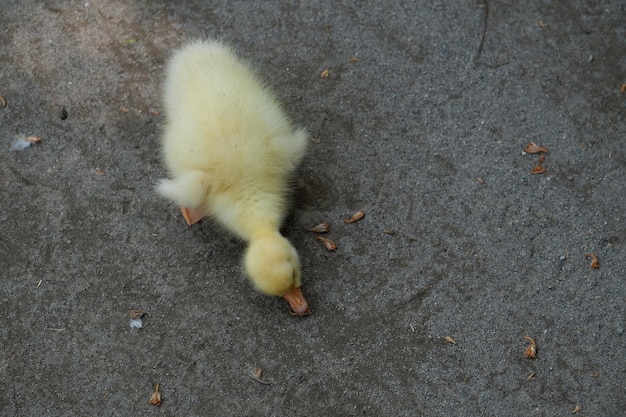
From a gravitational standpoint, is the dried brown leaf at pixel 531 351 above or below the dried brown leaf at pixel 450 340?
above

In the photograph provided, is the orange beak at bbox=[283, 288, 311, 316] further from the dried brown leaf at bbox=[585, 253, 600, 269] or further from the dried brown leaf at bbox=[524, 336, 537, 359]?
the dried brown leaf at bbox=[585, 253, 600, 269]

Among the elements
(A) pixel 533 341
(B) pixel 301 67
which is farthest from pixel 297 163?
(A) pixel 533 341

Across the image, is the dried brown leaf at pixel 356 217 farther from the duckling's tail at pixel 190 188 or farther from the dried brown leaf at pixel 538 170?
the dried brown leaf at pixel 538 170

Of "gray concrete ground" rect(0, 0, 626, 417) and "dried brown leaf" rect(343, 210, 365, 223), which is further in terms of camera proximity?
"dried brown leaf" rect(343, 210, 365, 223)

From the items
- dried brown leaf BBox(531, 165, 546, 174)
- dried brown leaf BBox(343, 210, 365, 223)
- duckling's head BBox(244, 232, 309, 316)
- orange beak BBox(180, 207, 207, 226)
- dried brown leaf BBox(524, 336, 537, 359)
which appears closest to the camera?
duckling's head BBox(244, 232, 309, 316)

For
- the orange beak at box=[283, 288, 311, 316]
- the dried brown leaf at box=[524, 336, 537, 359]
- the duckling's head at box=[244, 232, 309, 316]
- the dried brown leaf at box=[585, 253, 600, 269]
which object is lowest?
the orange beak at box=[283, 288, 311, 316]

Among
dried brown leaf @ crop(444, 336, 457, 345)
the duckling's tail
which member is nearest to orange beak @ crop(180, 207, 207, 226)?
the duckling's tail

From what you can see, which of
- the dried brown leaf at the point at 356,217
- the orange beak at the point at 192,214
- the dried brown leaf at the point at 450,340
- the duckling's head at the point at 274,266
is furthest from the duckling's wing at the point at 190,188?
the dried brown leaf at the point at 450,340

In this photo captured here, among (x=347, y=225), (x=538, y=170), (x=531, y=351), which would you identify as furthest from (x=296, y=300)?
(x=538, y=170)
